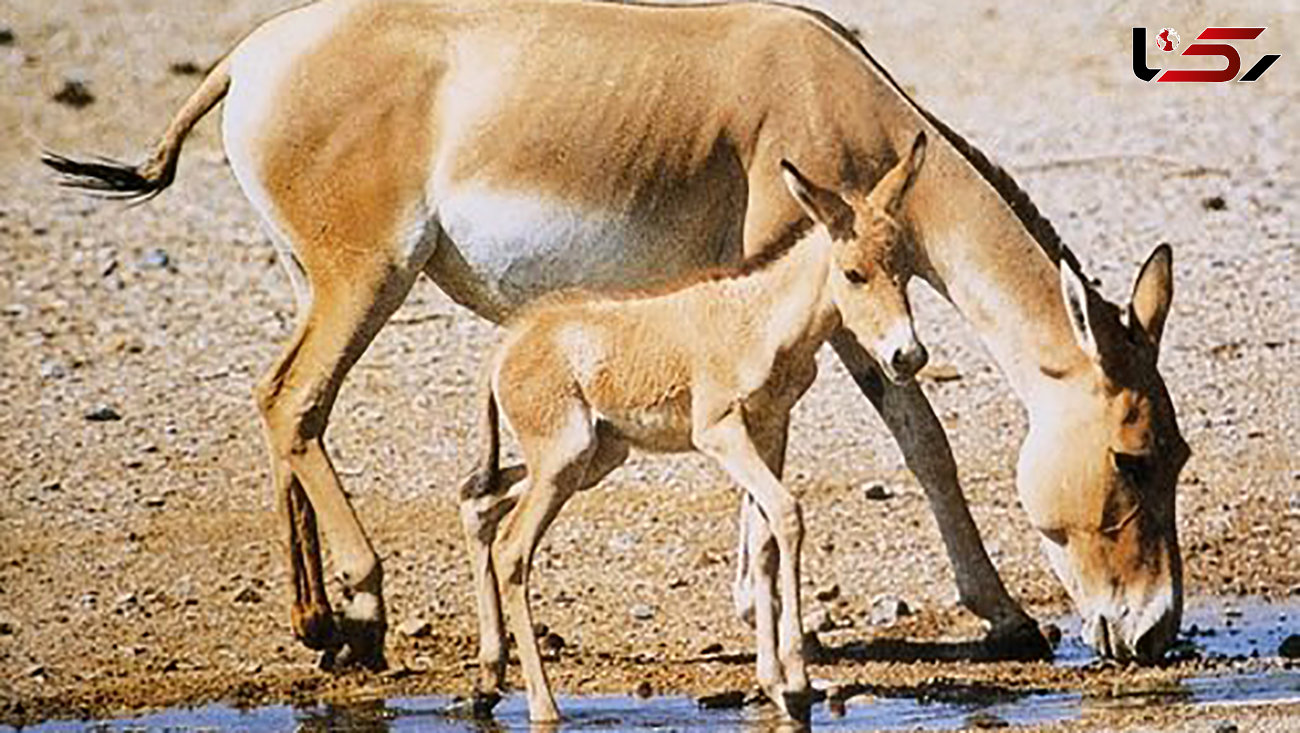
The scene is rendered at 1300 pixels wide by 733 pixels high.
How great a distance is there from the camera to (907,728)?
11.8m

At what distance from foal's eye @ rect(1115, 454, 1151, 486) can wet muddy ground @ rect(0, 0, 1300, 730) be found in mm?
512

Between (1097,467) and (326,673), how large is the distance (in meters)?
2.22

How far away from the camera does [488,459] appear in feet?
40.1

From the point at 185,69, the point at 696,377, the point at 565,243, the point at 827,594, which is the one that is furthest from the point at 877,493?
the point at 185,69

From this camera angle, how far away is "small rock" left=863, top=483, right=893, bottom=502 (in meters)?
15.2

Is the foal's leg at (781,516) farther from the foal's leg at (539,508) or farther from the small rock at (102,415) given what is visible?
the small rock at (102,415)

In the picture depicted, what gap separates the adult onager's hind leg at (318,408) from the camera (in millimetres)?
13086

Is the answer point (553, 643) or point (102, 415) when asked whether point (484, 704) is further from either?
point (102, 415)

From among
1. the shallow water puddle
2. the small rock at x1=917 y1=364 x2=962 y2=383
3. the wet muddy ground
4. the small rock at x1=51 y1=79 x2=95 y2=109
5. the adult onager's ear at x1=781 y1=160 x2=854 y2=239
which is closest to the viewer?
the adult onager's ear at x1=781 y1=160 x2=854 y2=239

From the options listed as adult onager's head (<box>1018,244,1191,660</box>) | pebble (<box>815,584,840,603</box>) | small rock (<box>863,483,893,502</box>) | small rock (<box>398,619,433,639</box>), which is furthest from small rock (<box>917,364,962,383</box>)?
adult onager's head (<box>1018,244,1191,660</box>)

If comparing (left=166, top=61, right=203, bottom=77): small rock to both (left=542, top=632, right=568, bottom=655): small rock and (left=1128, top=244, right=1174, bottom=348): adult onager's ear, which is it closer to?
(left=542, top=632, right=568, bottom=655): small rock

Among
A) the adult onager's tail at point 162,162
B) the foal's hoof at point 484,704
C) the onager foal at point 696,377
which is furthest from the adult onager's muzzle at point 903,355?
the adult onager's tail at point 162,162

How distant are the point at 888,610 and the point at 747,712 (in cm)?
168

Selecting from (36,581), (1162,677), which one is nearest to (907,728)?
(1162,677)
